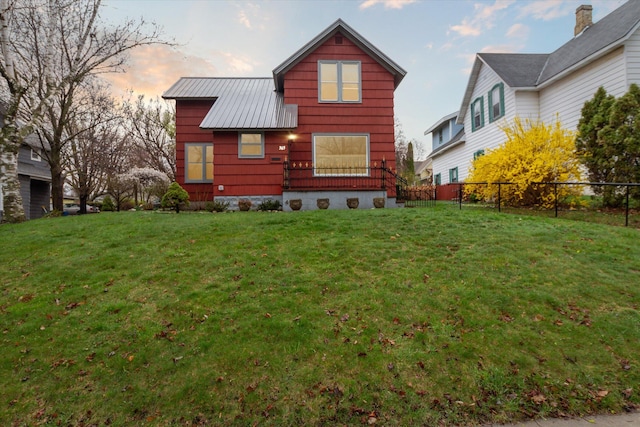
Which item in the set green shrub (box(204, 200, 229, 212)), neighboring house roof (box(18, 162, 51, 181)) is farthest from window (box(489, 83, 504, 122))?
neighboring house roof (box(18, 162, 51, 181))

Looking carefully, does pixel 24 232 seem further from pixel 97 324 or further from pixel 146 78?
pixel 146 78

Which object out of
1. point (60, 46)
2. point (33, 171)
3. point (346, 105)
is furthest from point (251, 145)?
point (33, 171)

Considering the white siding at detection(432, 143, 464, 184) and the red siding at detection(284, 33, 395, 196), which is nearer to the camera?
the red siding at detection(284, 33, 395, 196)

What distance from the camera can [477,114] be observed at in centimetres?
1806

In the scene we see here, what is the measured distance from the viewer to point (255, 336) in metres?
3.47

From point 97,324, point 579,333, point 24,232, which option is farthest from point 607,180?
point 24,232

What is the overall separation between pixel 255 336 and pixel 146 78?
20.4 metres

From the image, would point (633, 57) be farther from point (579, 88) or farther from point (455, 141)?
point (455, 141)

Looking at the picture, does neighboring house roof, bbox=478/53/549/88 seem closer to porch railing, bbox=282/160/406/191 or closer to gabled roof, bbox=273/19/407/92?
gabled roof, bbox=273/19/407/92

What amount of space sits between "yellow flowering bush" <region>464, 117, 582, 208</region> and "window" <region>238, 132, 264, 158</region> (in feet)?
28.9

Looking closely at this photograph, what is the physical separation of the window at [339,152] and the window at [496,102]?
813cm

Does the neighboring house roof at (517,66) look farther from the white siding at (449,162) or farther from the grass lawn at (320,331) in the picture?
the grass lawn at (320,331)

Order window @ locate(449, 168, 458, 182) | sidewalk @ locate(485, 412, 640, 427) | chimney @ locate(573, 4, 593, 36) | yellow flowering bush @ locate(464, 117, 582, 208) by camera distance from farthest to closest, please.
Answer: window @ locate(449, 168, 458, 182), chimney @ locate(573, 4, 593, 36), yellow flowering bush @ locate(464, 117, 582, 208), sidewalk @ locate(485, 412, 640, 427)

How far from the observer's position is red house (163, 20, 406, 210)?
12.2 meters
